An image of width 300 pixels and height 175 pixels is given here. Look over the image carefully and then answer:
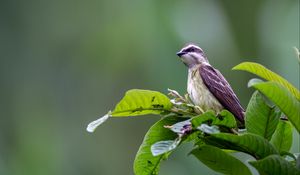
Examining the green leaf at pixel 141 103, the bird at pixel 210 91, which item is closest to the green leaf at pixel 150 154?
the green leaf at pixel 141 103

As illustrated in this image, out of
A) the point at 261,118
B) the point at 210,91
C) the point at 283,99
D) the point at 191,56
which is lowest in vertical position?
the point at 210,91

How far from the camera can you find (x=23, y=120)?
11875mm

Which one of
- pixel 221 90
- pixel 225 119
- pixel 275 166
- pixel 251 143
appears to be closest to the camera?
pixel 275 166

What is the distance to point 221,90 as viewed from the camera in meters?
5.87

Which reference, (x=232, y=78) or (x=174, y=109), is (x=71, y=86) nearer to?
(x=232, y=78)

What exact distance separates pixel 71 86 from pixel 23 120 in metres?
1.07

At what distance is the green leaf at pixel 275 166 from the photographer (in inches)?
118

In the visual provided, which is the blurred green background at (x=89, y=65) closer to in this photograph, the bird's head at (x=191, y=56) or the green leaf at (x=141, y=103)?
the bird's head at (x=191, y=56)

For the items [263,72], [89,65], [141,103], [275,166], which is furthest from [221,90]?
[89,65]

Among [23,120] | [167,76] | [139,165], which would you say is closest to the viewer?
[139,165]

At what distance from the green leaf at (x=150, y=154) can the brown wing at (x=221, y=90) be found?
1.98 m

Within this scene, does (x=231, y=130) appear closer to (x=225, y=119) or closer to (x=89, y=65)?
(x=225, y=119)

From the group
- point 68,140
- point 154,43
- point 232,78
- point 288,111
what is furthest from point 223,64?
point 288,111

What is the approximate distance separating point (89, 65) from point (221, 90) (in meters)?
6.38
